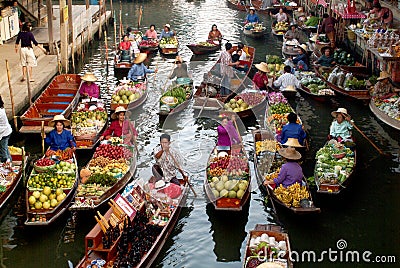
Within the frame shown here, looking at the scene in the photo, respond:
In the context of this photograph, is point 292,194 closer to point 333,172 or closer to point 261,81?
point 333,172

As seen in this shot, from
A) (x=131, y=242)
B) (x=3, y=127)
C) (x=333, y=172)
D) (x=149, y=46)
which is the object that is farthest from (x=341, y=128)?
(x=149, y=46)

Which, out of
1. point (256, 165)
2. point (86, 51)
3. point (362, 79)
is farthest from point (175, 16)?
point (256, 165)

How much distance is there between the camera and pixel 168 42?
23.0m

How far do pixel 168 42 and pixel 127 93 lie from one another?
7180 mm

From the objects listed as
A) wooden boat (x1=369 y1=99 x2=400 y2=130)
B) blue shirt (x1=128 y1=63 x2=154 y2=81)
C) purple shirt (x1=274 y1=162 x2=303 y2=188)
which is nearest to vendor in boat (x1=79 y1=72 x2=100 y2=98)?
blue shirt (x1=128 y1=63 x2=154 y2=81)

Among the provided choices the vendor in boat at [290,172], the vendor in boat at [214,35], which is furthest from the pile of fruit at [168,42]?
the vendor in boat at [290,172]

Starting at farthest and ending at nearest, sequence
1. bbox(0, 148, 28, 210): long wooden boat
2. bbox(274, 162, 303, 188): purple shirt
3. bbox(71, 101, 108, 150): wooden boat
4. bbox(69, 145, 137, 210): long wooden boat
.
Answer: bbox(71, 101, 108, 150): wooden boat
bbox(0, 148, 28, 210): long wooden boat
bbox(274, 162, 303, 188): purple shirt
bbox(69, 145, 137, 210): long wooden boat

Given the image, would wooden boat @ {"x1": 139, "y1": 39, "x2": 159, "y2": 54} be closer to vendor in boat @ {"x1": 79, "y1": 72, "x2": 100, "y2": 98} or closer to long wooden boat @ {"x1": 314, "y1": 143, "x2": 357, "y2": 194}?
vendor in boat @ {"x1": 79, "y1": 72, "x2": 100, "y2": 98}

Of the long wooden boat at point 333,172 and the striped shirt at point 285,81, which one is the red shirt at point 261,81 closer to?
the striped shirt at point 285,81

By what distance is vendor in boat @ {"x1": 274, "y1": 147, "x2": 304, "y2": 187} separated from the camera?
10773 millimetres

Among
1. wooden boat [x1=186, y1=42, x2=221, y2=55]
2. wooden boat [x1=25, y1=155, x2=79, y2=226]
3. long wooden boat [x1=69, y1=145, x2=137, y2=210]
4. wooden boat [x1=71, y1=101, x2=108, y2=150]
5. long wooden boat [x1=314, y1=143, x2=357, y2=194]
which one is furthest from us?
wooden boat [x1=186, y1=42, x2=221, y2=55]

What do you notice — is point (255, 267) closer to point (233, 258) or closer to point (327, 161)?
point (233, 258)

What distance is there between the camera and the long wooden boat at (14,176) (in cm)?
1093

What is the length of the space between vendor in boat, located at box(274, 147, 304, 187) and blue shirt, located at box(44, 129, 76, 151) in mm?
4252
